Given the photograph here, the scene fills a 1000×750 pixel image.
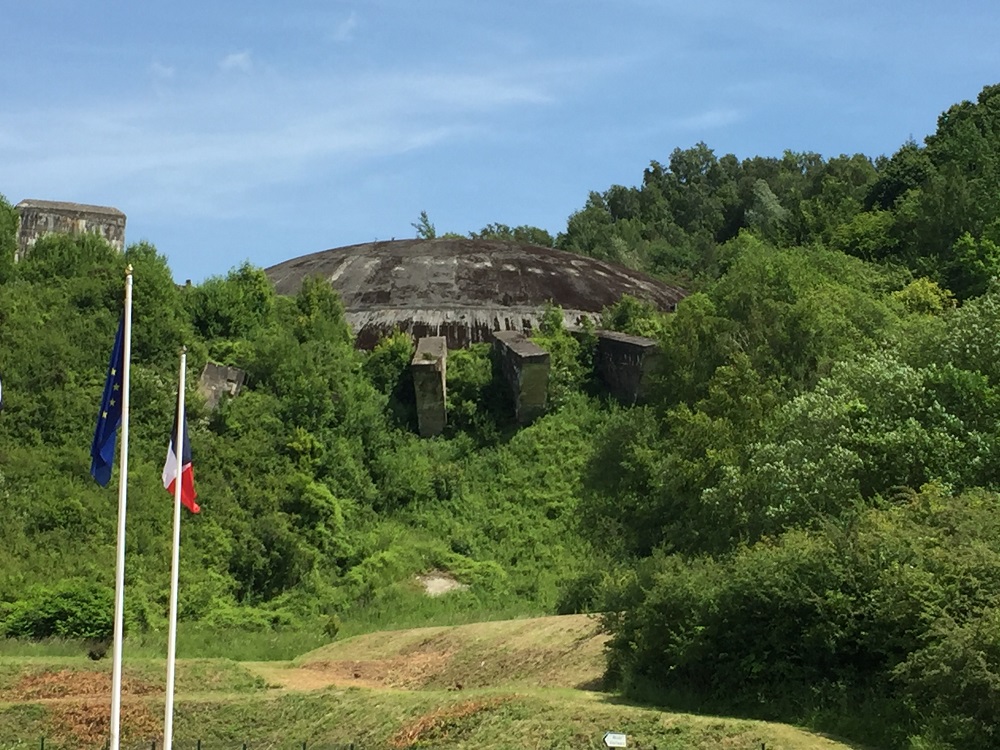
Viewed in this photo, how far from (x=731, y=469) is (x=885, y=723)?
831cm

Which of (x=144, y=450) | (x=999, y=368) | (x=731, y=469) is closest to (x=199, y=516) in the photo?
(x=144, y=450)

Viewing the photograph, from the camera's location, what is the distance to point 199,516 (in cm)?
3284

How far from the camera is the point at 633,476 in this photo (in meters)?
31.3

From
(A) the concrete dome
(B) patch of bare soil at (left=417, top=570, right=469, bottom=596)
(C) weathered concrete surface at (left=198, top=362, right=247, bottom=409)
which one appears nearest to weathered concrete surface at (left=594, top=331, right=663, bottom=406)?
(A) the concrete dome

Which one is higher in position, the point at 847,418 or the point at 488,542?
the point at 847,418

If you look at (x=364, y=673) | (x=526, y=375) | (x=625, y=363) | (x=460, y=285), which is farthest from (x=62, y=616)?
(x=460, y=285)

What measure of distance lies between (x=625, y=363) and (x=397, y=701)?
2066 centimetres

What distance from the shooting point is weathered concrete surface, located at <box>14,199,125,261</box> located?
42812 mm

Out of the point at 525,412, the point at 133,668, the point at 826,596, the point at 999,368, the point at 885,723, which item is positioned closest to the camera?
the point at 885,723

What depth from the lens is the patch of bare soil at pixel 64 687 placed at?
2083cm

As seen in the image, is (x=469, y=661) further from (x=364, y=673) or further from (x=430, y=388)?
(x=430, y=388)

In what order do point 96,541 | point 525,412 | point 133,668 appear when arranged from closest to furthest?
1. point 133,668
2. point 96,541
3. point 525,412

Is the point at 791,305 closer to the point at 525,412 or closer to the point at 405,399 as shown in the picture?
the point at 525,412

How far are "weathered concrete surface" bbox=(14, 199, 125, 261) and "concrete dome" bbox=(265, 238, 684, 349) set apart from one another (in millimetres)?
5752
